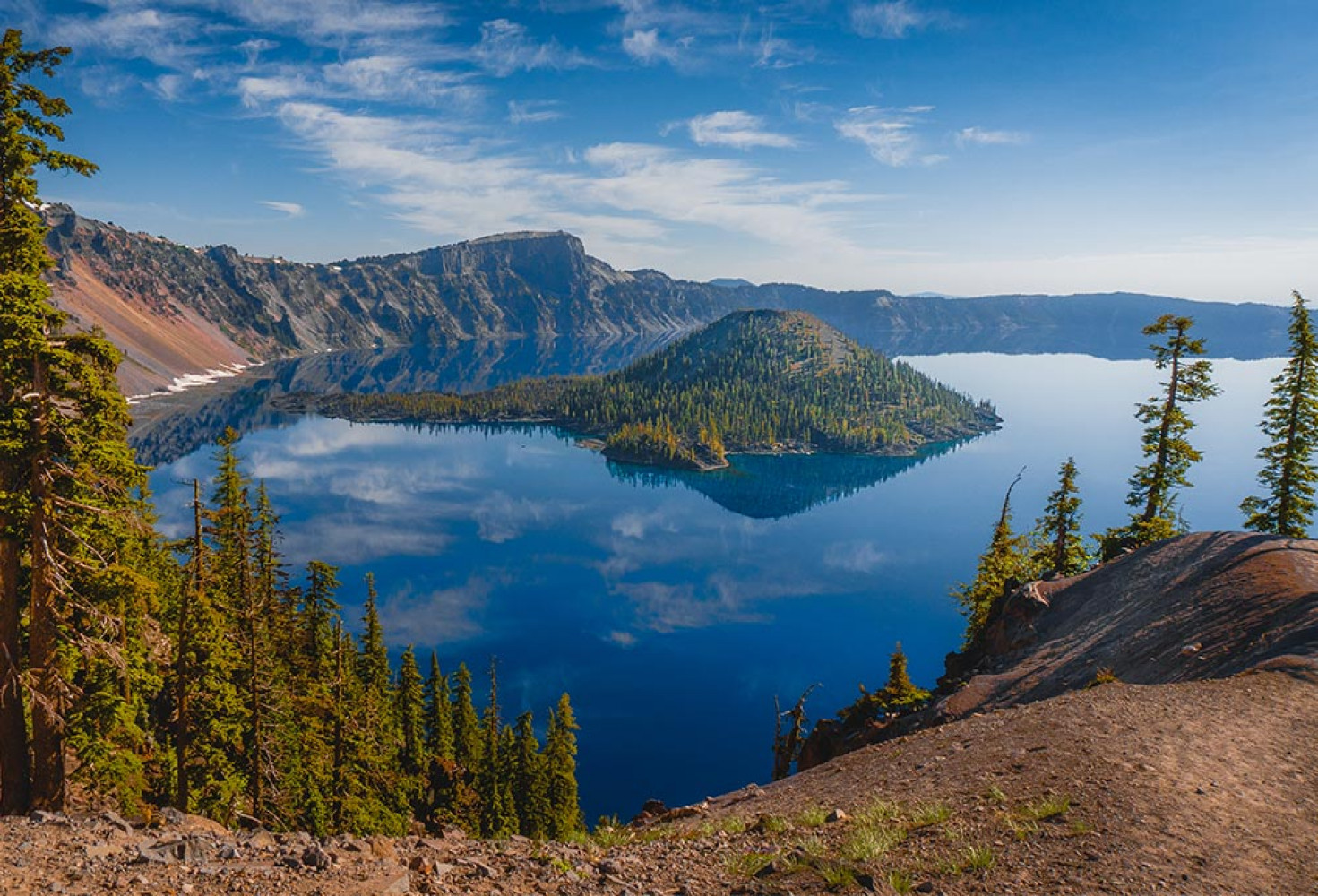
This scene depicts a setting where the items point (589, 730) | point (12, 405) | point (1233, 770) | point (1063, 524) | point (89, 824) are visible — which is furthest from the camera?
point (589, 730)

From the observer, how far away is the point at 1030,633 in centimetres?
3806

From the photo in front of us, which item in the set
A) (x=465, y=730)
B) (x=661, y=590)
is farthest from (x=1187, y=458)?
(x=661, y=590)

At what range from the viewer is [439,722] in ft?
194

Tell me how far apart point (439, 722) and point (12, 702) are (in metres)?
45.0

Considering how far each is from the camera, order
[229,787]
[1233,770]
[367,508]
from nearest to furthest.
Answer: [1233,770] < [229,787] < [367,508]

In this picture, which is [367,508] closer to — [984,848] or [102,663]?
[102,663]

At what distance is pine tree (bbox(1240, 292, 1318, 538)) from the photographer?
4291cm

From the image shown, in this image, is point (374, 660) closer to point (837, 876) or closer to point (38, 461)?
point (38, 461)

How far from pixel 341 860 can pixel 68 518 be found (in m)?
12.9

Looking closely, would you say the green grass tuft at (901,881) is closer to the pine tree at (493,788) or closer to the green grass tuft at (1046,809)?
the green grass tuft at (1046,809)

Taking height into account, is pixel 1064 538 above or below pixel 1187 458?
below

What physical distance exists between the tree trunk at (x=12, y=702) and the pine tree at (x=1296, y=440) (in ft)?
194

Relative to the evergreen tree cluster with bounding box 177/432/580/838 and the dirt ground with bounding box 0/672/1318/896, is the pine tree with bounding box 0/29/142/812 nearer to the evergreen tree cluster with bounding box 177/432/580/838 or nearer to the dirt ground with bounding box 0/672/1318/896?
the dirt ground with bounding box 0/672/1318/896

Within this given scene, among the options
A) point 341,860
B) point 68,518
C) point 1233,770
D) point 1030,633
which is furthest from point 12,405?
point 1030,633
